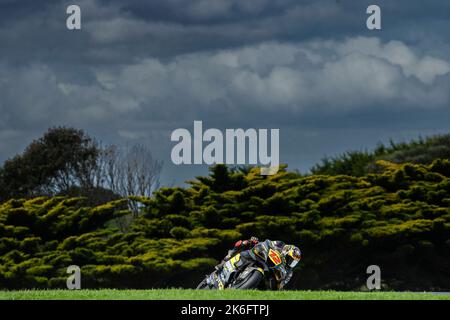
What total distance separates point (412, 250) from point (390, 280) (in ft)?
2.79

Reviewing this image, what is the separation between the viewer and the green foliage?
17.9 meters

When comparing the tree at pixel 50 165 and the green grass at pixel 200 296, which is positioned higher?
the tree at pixel 50 165

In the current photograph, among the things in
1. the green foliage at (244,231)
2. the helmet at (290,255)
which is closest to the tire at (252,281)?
the helmet at (290,255)

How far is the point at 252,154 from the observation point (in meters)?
16.8

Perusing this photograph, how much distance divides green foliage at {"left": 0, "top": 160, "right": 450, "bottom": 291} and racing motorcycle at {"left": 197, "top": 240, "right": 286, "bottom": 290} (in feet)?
20.3

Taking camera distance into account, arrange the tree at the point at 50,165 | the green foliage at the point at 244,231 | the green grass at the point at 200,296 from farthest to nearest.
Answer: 1. the tree at the point at 50,165
2. the green foliage at the point at 244,231
3. the green grass at the point at 200,296

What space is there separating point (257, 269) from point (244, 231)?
6977 mm

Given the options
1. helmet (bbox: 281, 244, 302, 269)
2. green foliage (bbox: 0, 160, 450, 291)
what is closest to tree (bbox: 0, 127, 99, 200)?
green foliage (bbox: 0, 160, 450, 291)

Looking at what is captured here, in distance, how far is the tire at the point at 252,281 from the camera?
36.1 ft

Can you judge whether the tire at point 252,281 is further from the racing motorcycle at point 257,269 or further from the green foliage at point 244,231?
the green foliage at point 244,231

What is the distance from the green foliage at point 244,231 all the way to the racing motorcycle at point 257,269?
20.3ft

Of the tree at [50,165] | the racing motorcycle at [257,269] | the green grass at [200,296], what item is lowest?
the green grass at [200,296]
